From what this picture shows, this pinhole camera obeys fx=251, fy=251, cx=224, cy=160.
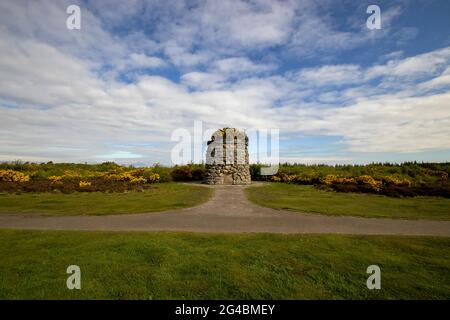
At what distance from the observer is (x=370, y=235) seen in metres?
8.50

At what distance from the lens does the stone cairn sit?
2694 centimetres

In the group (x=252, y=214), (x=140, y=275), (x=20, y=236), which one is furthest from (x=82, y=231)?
(x=252, y=214)

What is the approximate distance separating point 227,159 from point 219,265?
21.1 m

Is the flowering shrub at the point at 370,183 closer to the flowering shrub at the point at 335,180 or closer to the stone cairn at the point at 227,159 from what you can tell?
the flowering shrub at the point at 335,180

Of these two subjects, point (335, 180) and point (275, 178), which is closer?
point (335, 180)

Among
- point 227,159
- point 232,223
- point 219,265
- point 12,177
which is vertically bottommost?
point 219,265

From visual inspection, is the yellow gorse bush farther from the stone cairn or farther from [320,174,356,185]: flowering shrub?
[320,174,356,185]: flowering shrub

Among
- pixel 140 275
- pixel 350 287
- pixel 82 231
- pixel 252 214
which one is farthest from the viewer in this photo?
pixel 252 214

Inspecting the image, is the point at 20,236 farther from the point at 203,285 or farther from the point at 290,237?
the point at 290,237

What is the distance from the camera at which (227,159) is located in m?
27.1

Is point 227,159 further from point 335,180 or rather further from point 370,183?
point 370,183

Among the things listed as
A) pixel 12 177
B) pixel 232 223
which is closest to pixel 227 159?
pixel 232 223
